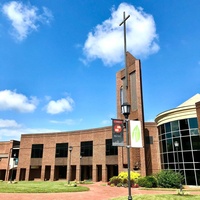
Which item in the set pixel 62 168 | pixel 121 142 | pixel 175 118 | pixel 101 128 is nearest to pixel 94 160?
pixel 101 128

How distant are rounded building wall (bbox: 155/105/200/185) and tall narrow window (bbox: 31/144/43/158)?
26.1m

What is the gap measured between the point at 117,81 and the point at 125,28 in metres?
27.1

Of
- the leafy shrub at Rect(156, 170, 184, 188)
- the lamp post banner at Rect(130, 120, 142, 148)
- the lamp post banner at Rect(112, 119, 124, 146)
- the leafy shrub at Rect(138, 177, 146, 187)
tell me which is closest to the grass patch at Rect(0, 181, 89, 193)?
the leafy shrub at Rect(138, 177, 146, 187)

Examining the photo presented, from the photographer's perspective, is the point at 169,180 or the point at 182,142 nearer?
the point at 169,180

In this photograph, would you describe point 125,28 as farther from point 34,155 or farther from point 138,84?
point 34,155

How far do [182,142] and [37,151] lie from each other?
30.5 m

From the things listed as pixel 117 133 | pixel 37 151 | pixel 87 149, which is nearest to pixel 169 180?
pixel 117 133

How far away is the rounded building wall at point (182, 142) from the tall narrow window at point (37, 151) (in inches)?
1026

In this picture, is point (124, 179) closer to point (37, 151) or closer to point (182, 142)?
point (182, 142)

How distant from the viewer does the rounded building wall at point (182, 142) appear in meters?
25.9

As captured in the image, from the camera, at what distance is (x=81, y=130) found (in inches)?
1726

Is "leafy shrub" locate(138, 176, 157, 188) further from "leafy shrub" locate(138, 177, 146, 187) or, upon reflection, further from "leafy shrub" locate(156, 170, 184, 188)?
"leafy shrub" locate(156, 170, 184, 188)

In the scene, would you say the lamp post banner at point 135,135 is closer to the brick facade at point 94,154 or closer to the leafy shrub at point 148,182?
the leafy shrub at point 148,182

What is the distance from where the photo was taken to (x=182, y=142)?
27578 millimetres
